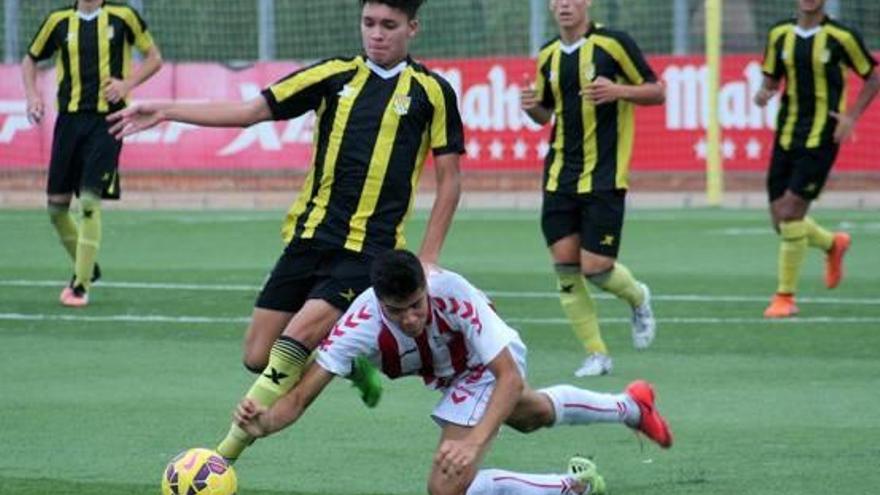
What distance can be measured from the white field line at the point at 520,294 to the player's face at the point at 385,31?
720cm

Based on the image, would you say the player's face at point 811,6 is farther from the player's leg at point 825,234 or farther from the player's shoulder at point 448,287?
the player's shoulder at point 448,287

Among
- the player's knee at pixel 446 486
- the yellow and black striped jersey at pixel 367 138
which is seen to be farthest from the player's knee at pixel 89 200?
the player's knee at pixel 446 486

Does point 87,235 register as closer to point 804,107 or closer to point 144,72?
point 144,72

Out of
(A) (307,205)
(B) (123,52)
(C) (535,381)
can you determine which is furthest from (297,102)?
(B) (123,52)

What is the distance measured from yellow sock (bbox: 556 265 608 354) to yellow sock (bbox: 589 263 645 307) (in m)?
0.10

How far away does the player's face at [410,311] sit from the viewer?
752 cm

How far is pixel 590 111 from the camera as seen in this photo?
12.4 meters

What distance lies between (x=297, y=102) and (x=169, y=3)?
803 inches

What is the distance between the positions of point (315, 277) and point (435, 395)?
2310mm

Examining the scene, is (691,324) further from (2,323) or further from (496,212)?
(496,212)

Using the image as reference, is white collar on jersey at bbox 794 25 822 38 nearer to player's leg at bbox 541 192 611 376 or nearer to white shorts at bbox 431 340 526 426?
player's leg at bbox 541 192 611 376

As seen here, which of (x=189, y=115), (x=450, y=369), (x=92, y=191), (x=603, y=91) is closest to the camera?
(x=450, y=369)

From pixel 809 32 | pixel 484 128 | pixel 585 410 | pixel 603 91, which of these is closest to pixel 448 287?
pixel 585 410

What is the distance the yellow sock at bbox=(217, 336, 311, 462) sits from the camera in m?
8.70
